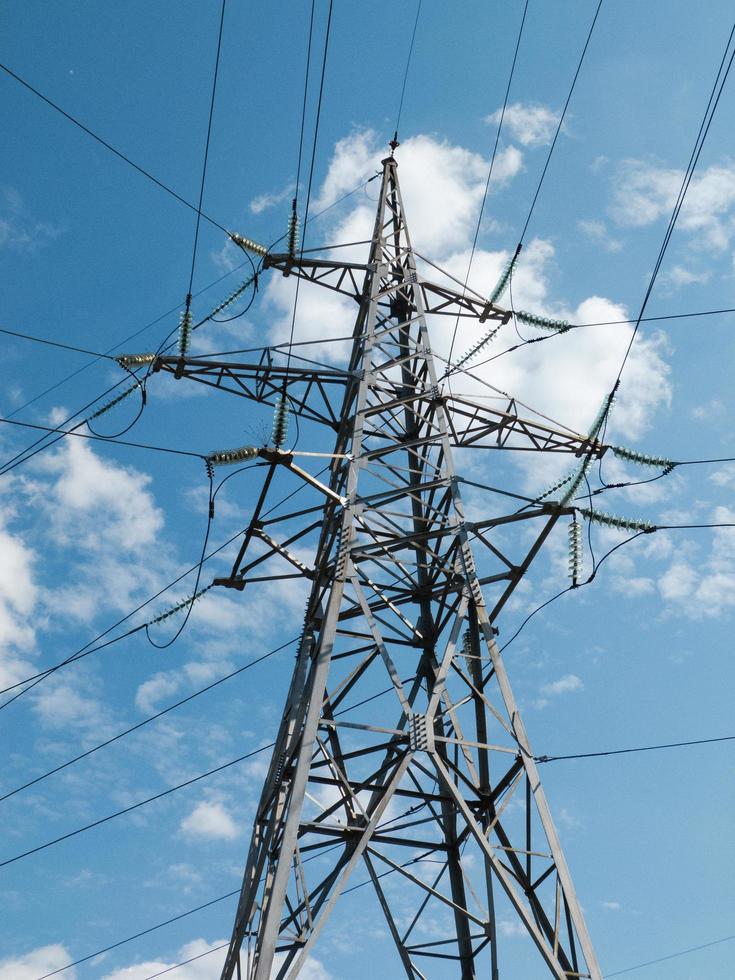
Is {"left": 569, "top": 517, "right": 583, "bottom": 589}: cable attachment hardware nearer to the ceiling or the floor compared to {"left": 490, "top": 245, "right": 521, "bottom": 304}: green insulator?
nearer to the floor

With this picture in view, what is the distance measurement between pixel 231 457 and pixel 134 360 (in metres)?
3.00

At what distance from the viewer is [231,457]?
1319 cm

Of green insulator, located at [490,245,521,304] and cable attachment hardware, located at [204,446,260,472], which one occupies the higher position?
green insulator, located at [490,245,521,304]

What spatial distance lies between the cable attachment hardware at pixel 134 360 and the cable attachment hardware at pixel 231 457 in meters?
2.37

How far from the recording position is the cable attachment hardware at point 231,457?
13.0m

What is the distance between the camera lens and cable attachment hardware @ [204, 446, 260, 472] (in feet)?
42.5

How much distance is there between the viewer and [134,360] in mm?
15156

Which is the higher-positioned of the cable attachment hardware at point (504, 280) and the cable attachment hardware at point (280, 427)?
the cable attachment hardware at point (504, 280)

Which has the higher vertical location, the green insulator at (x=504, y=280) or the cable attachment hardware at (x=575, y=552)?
the green insulator at (x=504, y=280)

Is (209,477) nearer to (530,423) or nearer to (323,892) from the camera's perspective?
(530,423)

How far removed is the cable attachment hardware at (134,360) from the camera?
14977 mm

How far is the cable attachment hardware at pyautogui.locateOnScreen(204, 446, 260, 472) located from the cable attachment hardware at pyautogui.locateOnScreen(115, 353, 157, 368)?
7.79 ft

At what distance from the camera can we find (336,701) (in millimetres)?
13500

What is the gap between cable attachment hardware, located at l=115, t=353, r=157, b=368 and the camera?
1498 centimetres
